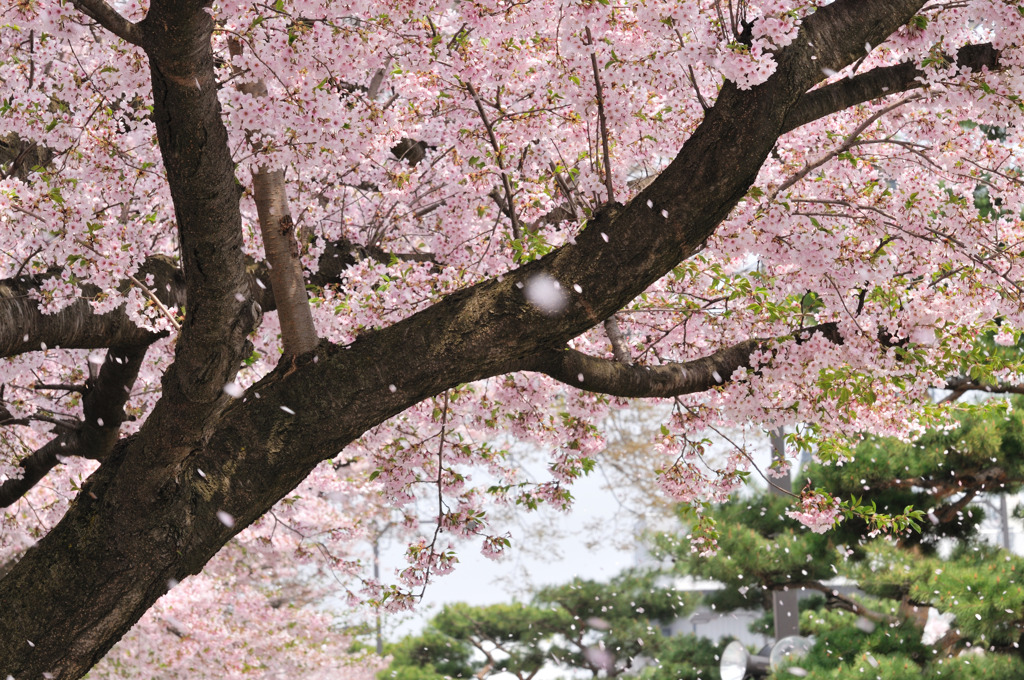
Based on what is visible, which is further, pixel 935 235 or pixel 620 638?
pixel 620 638

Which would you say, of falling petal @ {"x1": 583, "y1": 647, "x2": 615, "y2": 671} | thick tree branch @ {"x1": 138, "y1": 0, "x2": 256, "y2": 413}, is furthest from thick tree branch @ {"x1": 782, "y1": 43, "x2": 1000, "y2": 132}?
falling petal @ {"x1": 583, "y1": 647, "x2": 615, "y2": 671}

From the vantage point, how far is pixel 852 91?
2744mm

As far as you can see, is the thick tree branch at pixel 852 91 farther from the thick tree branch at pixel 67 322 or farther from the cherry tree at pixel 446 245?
the thick tree branch at pixel 67 322

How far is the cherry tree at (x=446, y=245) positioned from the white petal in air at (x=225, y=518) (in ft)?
0.07

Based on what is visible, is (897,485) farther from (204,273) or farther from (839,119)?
(204,273)

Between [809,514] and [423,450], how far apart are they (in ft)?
6.89

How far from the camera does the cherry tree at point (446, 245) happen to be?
2617 millimetres

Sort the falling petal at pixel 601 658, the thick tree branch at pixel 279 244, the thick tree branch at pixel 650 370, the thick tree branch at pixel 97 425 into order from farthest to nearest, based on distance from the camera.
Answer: the falling petal at pixel 601 658, the thick tree branch at pixel 97 425, the thick tree branch at pixel 650 370, the thick tree branch at pixel 279 244

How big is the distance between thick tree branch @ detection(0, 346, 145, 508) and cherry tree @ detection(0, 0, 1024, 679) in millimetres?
14

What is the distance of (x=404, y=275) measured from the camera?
4.84 metres

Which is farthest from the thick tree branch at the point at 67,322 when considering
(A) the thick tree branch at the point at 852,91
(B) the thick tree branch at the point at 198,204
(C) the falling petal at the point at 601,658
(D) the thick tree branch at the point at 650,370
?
(C) the falling petal at the point at 601,658

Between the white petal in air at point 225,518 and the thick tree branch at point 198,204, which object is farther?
the white petal in air at point 225,518

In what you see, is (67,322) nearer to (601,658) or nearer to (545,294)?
(545,294)

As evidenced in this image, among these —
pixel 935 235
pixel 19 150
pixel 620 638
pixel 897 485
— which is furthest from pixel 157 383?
pixel 620 638
